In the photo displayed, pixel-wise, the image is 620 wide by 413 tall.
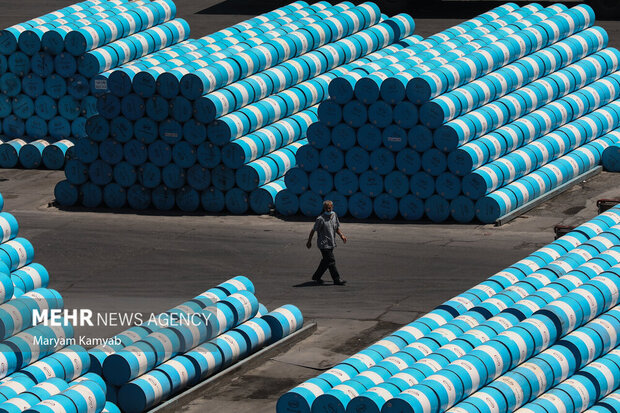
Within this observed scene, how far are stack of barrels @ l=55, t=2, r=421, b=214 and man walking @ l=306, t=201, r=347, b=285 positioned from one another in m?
4.65

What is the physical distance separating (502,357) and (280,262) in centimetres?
860

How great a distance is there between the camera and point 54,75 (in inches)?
1256

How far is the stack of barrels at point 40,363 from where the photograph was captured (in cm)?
1634

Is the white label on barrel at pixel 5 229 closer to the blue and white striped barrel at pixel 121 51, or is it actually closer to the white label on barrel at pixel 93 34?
the blue and white striped barrel at pixel 121 51

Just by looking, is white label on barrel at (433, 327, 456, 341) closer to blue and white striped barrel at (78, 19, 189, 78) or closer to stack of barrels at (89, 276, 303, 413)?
stack of barrels at (89, 276, 303, 413)

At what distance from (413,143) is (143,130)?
5.49m

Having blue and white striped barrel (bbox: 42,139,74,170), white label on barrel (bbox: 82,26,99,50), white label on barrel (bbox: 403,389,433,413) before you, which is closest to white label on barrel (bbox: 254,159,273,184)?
blue and white striped barrel (bbox: 42,139,74,170)

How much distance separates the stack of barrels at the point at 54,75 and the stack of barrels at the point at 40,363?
1334 centimetres

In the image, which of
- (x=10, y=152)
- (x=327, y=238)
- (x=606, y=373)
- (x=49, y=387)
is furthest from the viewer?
(x=10, y=152)

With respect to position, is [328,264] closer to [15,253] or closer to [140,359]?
[15,253]

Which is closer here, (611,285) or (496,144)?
(611,285)

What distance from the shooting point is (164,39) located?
33.1 metres

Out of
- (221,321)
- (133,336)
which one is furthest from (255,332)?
(133,336)

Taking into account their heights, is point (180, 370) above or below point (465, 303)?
below
